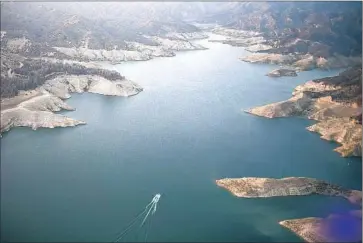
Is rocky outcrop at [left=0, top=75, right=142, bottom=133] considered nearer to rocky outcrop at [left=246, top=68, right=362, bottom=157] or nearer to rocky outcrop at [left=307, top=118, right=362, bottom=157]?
rocky outcrop at [left=246, top=68, right=362, bottom=157]

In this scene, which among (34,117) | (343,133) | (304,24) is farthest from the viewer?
(304,24)

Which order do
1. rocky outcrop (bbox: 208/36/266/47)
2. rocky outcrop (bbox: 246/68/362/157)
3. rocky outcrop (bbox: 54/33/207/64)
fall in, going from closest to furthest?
rocky outcrop (bbox: 246/68/362/157), rocky outcrop (bbox: 54/33/207/64), rocky outcrop (bbox: 208/36/266/47)

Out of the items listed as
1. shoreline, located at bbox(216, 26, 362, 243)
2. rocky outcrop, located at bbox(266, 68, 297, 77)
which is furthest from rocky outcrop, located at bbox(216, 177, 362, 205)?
rocky outcrop, located at bbox(266, 68, 297, 77)

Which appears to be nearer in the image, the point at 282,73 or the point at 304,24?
the point at 282,73

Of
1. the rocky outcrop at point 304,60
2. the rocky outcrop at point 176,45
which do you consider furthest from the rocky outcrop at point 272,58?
the rocky outcrop at point 176,45

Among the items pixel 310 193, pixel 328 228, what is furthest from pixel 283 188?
pixel 328 228

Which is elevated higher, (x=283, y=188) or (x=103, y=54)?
(x=103, y=54)

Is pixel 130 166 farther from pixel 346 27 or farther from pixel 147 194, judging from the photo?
pixel 346 27

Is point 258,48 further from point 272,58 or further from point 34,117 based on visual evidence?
point 34,117
